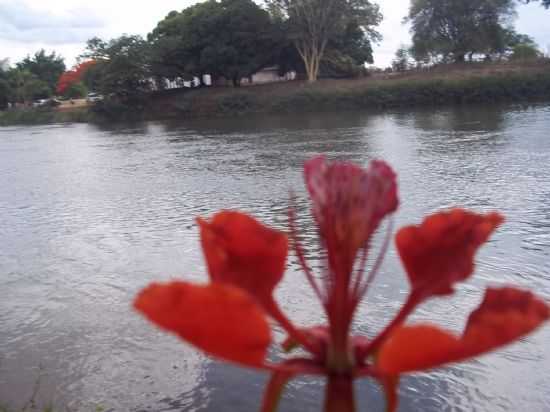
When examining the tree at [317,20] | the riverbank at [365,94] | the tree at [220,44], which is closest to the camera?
the riverbank at [365,94]

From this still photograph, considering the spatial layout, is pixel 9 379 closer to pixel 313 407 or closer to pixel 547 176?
pixel 313 407

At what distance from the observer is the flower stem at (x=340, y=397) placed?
55 cm

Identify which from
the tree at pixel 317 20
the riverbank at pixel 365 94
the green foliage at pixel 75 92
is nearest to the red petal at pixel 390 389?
the riverbank at pixel 365 94

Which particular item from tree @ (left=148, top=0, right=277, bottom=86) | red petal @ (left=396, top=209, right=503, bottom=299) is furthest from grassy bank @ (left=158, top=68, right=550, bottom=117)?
red petal @ (left=396, top=209, right=503, bottom=299)

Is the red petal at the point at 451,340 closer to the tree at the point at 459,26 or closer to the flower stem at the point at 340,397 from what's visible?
the flower stem at the point at 340,397

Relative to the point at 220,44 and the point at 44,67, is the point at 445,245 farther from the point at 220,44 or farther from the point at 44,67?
the point at 44,67

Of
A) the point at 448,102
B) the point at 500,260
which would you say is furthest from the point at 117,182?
the point at 448,102

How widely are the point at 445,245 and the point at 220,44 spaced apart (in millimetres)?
37526

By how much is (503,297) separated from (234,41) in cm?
3768

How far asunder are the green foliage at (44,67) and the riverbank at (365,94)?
27.2 metres

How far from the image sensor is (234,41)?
3688 cm

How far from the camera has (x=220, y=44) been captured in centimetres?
3678

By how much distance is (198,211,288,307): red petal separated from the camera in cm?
58

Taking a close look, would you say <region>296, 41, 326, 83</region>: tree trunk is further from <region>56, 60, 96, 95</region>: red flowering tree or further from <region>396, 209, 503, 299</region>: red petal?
<region>396, 209, 503, 299</region>: red petal
